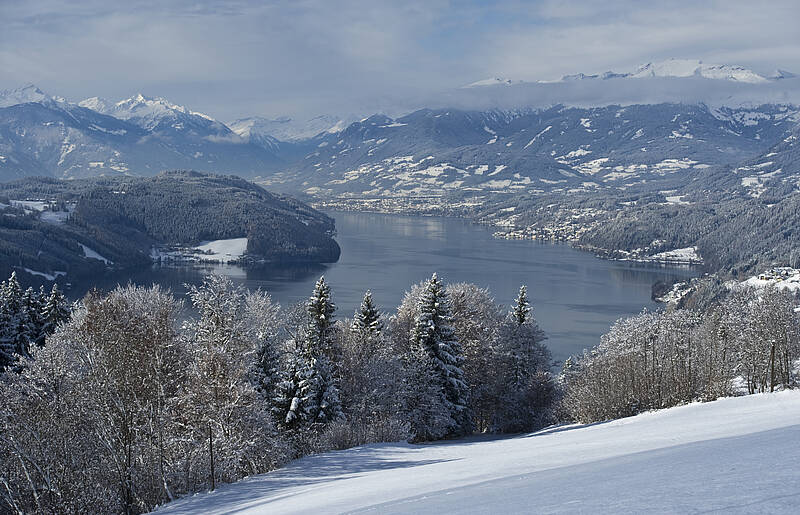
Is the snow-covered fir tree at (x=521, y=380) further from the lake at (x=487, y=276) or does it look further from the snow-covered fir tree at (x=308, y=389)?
the lake at (x=487, y=276)

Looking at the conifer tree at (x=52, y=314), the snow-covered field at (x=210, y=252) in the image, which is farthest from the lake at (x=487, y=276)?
the conifer tree at (x=52, y=314)

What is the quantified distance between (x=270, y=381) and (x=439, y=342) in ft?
22.4

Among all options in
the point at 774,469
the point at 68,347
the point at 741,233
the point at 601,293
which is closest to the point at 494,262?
the point at 601,293

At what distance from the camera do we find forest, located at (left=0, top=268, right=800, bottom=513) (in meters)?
12.5

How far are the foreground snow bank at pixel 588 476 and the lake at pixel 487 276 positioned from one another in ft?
134

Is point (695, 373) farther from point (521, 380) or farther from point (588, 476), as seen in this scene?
point (588, 476)

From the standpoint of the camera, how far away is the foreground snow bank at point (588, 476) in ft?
14.4

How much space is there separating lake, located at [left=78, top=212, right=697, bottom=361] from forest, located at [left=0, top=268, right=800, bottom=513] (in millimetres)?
24229

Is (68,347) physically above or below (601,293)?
above

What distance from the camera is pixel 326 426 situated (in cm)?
1947

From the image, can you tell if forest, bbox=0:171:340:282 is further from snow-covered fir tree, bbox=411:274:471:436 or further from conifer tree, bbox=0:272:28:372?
snow-covered fir tree, bbox=411:274:471:436

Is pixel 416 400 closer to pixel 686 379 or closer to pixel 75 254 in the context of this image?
pixel 686 379

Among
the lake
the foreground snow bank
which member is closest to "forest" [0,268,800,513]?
the foreground snow bank

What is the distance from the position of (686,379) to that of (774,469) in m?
20.3
